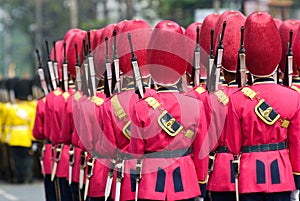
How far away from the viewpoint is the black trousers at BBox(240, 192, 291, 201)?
24.9 ft

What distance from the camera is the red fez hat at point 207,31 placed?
9.23 m

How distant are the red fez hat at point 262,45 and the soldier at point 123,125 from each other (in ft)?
3.08

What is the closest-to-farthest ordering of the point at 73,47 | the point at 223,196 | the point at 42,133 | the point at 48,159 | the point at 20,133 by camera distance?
the point at 223,196
the point at 73,47
the point at 48,159
the point at 42,133
the point at 20,133

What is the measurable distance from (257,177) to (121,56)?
184 centimetres

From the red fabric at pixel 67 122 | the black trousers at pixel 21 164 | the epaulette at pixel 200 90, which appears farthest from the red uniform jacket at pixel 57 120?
the black trousers at pixel 21 164

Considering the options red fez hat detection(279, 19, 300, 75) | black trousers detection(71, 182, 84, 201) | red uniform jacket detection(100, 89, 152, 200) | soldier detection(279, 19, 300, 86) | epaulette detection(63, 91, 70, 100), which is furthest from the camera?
epaulette detection(63, 91, 70, 100)

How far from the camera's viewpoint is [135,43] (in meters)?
8.48

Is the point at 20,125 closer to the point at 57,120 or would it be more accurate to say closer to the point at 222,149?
the point at 57,120

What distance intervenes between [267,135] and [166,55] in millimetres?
1066

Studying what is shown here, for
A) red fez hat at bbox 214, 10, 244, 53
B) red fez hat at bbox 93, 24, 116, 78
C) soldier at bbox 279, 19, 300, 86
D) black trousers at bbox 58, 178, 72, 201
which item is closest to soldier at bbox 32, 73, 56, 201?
black trousers at bbox 58, 178, 72, 201

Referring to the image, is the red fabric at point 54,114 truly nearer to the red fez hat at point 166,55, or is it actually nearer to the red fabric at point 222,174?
the red fabric at point 222,174

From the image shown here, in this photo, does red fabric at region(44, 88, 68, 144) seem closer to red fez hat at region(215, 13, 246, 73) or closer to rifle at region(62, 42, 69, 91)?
rifle at region(62, 42, 69, 91)

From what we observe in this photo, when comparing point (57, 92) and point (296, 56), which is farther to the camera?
point (57, 92)

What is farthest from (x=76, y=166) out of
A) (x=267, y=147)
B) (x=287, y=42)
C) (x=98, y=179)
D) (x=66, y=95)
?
(x=267, y=147)
